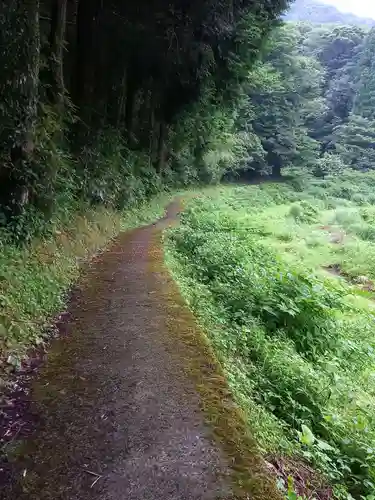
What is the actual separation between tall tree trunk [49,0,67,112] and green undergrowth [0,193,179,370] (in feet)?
8.81

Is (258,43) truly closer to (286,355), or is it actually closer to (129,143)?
(129,143)

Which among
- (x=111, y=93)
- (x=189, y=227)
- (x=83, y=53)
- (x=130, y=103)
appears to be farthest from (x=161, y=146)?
(x=83, y=53)

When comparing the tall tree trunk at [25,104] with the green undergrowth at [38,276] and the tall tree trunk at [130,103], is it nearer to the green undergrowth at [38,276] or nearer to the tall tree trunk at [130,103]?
the green undergrowth at [38,276]

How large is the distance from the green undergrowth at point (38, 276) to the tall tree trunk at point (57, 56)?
2685 mm

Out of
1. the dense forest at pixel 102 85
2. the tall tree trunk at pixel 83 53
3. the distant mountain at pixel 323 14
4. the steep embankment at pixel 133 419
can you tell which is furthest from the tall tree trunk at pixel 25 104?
the distant mountain at pixel 323 14

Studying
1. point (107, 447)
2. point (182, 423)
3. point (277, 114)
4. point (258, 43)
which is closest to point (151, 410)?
point (182, 423)

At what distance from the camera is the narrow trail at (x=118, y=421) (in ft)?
10.2

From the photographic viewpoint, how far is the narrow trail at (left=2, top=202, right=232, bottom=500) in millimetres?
3102

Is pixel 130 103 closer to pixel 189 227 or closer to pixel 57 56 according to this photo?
pixel 189 227

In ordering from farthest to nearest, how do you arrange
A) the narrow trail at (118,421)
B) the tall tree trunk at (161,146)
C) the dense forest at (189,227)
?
the tall tree trunk at (161,146)
the dense forest at (189,227)
the narrow trail at (118,421)

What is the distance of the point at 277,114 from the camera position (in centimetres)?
4991

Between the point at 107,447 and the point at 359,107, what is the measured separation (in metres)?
63.6

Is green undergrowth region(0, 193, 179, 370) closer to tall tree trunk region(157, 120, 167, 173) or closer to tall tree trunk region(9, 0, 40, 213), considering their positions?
tall tree trunk region(9, 0, 40, 213)

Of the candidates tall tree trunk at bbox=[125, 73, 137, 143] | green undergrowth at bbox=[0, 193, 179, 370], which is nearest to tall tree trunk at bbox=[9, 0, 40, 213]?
green undergrowth at bbox=[0, 193, 179, 370]
